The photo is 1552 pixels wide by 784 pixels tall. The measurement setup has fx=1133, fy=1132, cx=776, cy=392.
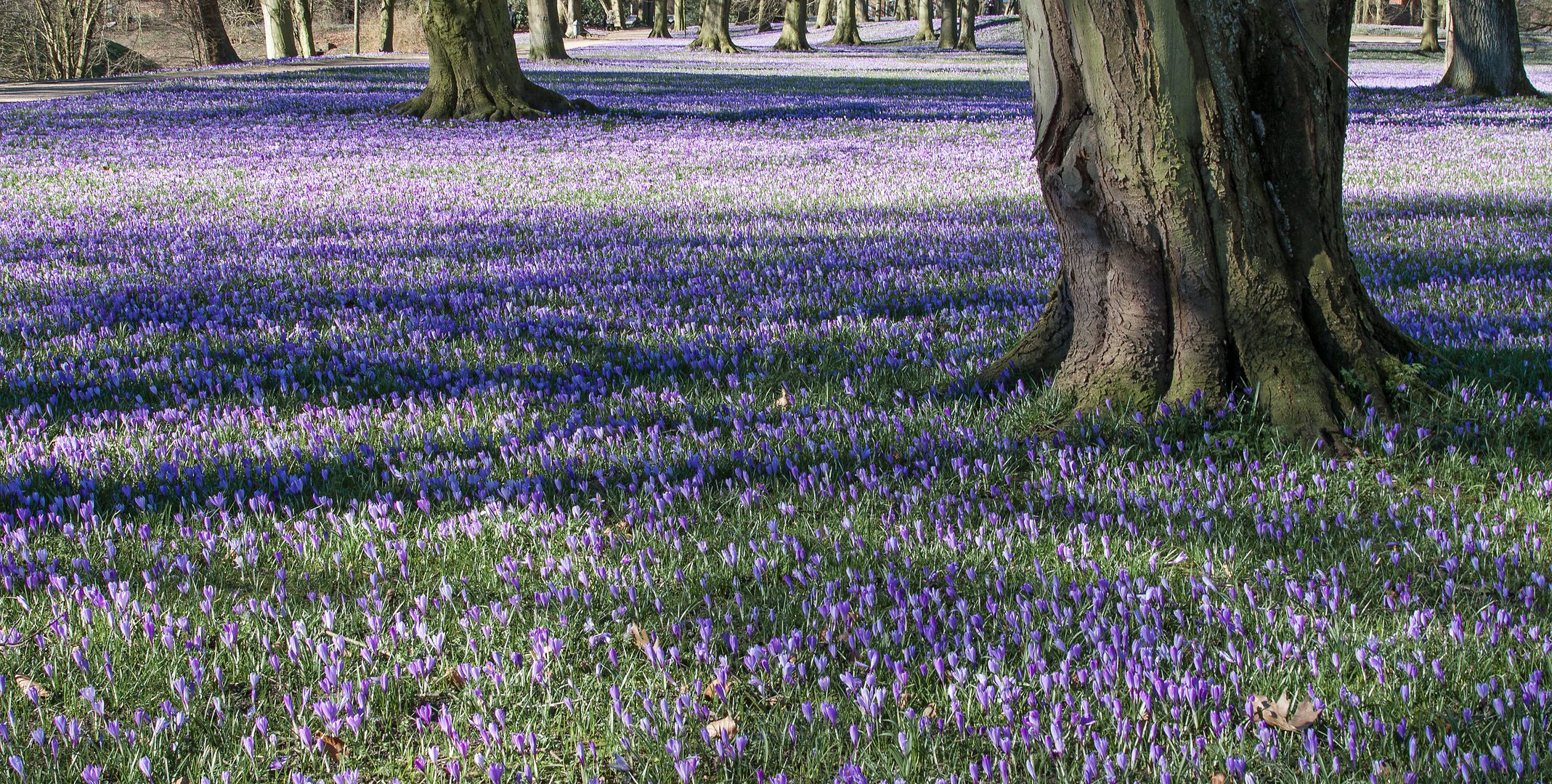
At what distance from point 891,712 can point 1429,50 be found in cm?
5647

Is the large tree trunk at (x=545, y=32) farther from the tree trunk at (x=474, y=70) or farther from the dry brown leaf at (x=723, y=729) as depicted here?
the dry brown leaf at (x=723, y=729)

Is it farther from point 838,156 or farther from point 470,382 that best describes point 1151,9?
point 838,156

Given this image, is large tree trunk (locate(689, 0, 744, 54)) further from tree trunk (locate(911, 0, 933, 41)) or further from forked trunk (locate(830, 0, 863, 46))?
tree trunk (locate(911, 0, 933, 41))

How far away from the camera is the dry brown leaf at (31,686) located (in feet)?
8.71

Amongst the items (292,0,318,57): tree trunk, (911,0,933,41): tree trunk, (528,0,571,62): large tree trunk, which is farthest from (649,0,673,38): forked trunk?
(528,0,571,62): large tree trunk

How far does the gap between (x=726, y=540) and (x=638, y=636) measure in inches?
24.8

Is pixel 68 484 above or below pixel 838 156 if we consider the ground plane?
below

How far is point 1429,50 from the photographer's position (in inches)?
1932

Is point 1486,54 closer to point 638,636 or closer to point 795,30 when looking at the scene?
point 638,636

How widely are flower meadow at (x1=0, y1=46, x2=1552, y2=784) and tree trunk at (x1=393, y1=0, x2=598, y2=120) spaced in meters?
12.3

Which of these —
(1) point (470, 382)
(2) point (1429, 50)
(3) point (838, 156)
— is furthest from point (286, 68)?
(2) point (1429, 50)

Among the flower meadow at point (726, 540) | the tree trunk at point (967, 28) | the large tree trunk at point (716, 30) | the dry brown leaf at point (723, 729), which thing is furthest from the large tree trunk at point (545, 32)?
the dry brown leaf at point (723, 729)

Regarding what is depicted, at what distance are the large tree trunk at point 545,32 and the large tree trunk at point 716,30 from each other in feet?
40.9

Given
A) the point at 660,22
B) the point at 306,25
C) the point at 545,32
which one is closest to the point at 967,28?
the point at 660,22
